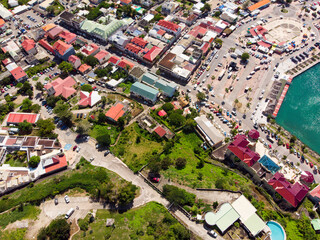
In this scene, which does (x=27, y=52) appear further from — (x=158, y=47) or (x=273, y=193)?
(x=273, y=193)

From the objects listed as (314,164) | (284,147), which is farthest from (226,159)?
(314,164)

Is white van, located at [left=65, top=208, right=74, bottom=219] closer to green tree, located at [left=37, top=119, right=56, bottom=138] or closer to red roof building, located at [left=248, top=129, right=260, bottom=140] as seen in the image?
green tree, located at [left=37, top=119, right=56, bottom=138]

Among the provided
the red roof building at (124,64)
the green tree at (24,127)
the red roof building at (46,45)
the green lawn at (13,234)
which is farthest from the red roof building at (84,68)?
the green lawn at (13,234)

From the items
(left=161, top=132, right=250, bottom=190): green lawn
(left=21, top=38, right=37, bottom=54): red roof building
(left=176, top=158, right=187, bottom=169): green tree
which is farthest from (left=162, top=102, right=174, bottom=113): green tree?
(left=21, top=38, right=37, bottom=54): red roof building

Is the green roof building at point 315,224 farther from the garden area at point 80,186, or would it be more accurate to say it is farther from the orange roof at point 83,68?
the orange roof at point 83,68

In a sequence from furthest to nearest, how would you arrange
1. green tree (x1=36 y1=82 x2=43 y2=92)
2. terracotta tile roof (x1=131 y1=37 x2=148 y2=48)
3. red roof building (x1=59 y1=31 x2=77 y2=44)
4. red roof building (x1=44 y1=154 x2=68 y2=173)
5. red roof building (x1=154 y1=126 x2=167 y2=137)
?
red roof building (x1=59 y1=31 x2=77 y2=44), terracotta tile roof (x1=131 y1=37 x2=148 y2=48), green tree (x1=36 y1=82 x2=43 y2=92), red roof building (x1=154 y1=126 x2=167 y2=137), red roof building (x1=44 y1=154 x2=68 y2=173)

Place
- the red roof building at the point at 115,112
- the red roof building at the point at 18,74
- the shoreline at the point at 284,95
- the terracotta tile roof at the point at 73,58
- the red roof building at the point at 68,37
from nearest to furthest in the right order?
the shoreline at the point at 284,95 < the red roof building at the point at 115,112 < the red roof building at the point at 18,74 < the terracotta tile roof at the point at 73,58 < the red roof building at the point at 68,37

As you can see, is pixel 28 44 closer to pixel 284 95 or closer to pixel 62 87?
pixel 62 87
